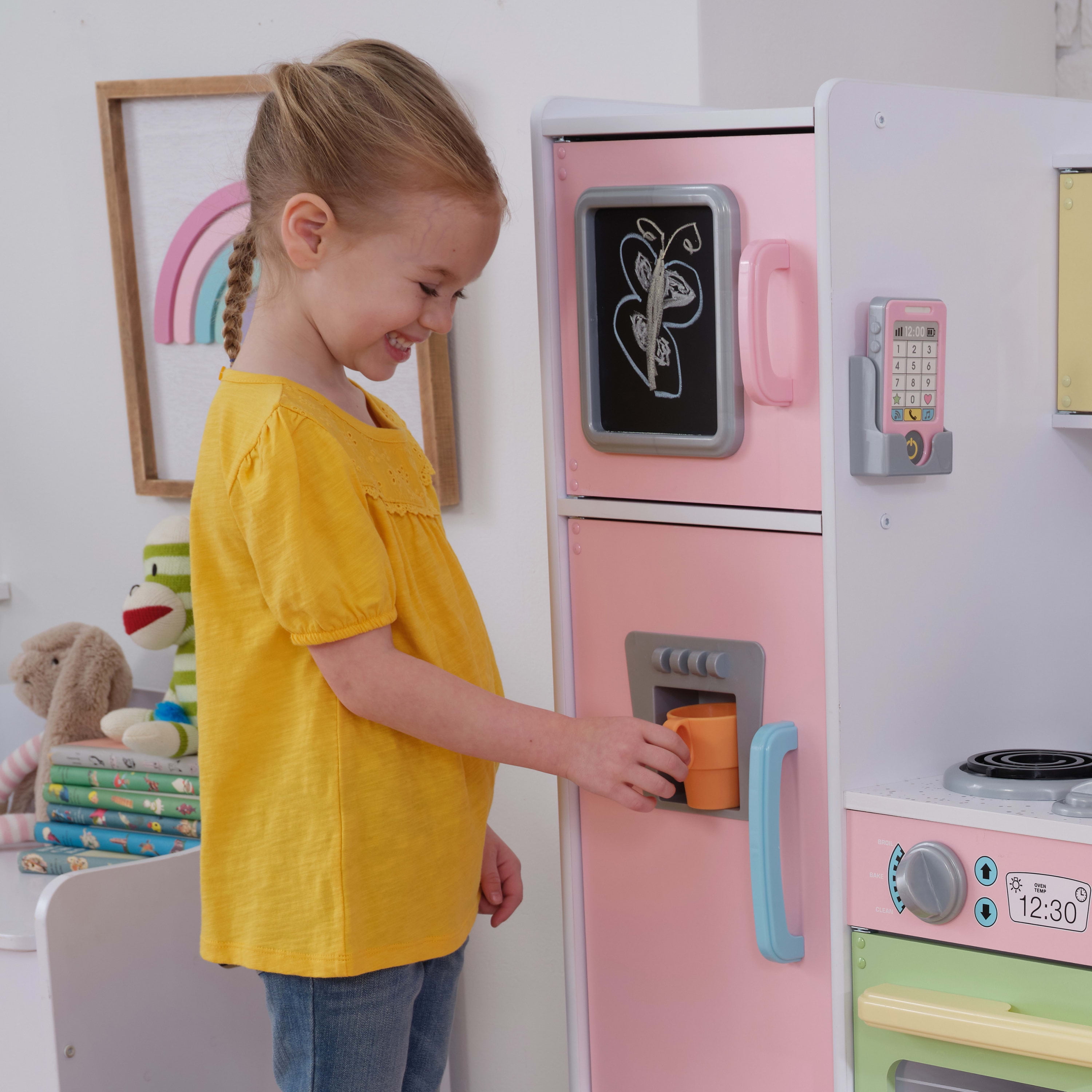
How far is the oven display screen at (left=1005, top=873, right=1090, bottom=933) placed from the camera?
98 centimetres

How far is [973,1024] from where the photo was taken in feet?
3.27

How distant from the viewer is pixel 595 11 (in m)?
1.50

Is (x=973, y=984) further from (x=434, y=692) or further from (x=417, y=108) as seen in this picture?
(x=417, y=108)

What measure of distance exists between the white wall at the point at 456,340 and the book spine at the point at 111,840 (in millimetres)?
299

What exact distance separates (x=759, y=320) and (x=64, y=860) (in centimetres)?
112

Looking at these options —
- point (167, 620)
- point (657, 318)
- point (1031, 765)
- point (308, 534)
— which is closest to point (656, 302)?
point (657, 318)

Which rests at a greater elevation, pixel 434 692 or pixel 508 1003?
pixel 434 692

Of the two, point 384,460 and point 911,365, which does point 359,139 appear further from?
point 911,365

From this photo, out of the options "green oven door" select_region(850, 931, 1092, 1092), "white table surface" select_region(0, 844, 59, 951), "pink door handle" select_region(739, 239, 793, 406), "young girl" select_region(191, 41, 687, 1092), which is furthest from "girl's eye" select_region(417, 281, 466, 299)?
"white table surface" select_region(0, 844, 59, 951)

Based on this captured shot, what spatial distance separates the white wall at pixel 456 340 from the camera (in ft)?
5.14

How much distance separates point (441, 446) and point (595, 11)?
535mm

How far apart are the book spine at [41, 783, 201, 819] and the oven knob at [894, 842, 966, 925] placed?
883 millimetres

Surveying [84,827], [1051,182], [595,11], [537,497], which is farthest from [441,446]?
[1051,182]

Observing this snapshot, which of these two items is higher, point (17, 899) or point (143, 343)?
point (143, 343)
